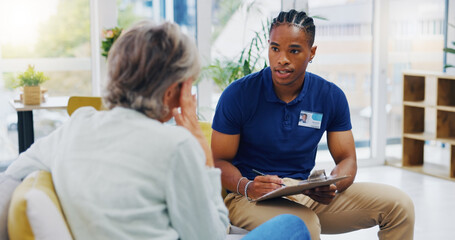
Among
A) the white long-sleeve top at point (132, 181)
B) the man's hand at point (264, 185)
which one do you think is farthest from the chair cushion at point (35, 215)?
the man's hand at point (264, 185)

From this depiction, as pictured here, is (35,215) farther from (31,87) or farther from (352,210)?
(31,87)

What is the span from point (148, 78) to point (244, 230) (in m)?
1.06

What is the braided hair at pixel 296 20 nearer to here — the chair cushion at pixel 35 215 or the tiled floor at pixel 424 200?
the chair cushion at pixel 35 215

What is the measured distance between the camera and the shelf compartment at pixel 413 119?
18.9 ft

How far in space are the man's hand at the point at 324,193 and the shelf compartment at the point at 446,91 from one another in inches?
138

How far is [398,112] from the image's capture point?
6.11 meters

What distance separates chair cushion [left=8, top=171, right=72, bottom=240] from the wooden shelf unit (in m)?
4.57

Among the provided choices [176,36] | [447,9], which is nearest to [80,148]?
[176,36]

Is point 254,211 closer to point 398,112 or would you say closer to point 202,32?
point 202,32

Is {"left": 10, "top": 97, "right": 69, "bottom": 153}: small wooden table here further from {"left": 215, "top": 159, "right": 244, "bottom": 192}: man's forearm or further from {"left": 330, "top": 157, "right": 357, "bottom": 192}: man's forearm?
{"left": 330, "top": 157, "right": 357, "bottom": 192}: man's forearm

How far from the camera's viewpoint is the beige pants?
91.2 inches

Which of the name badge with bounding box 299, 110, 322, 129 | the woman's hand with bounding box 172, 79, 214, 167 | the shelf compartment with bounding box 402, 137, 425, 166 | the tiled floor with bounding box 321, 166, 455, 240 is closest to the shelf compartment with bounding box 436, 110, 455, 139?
the shelf compartment with bounding box 402, 137, 425, 166

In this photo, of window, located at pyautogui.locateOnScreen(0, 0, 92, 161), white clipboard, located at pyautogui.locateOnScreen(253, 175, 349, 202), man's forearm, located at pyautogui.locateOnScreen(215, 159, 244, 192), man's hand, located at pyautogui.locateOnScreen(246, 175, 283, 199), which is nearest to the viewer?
white clipboard, located at pyautogui.locateOnScreen(253, 175, 349, 202)

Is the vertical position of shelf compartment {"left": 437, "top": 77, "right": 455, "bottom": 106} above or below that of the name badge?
below
